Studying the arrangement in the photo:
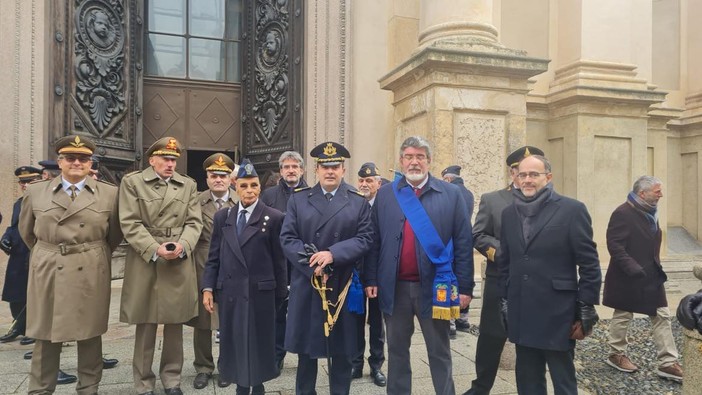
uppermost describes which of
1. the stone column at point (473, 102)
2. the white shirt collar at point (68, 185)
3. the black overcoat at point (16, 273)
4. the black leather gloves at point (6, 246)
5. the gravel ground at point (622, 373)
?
the stone column at point (473, 102)

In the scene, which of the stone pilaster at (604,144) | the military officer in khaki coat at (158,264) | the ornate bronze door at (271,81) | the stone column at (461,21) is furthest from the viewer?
the ornate bronze door at (271,81)

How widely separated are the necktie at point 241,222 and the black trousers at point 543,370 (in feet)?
7.41

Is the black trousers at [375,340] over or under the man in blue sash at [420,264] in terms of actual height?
→ under

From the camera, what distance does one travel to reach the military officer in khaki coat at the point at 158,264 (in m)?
4.40

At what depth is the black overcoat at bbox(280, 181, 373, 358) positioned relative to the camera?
3982mm

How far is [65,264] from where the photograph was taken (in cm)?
416

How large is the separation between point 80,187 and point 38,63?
536 cm

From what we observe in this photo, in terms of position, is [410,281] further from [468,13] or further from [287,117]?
[287,117]

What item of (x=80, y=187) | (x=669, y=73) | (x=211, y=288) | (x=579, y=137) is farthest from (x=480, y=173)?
(x=669, y=73)

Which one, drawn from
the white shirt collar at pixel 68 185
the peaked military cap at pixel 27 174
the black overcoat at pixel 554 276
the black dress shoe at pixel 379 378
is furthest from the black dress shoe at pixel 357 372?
the peaked military cap at pixel 27 174

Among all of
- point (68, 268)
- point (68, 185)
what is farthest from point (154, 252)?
point (68, 185)

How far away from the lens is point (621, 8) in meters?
10.0

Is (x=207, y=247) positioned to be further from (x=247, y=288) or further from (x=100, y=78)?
(x=100, y=78)

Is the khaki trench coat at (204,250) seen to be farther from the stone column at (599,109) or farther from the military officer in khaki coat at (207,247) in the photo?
the stone column at (599,109)
